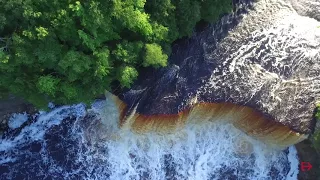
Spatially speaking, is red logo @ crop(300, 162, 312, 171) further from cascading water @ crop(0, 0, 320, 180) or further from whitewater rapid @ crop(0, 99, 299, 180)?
whitewater rapid @ crop(0, 99, 299, 180)

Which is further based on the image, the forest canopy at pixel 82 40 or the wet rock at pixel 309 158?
the wet rock at pixel 309 158

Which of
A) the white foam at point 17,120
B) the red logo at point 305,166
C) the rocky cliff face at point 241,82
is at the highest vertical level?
the rocky cliff face at point 241,82

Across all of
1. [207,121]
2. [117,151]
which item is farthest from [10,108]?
[207,121]

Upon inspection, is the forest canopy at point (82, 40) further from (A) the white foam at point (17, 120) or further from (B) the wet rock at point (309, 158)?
(B) the wet rock at point (309, 158)

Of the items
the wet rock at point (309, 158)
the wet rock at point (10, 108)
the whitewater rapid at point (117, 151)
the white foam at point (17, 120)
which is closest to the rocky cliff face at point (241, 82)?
the whitewater rapid at point (117, 151)

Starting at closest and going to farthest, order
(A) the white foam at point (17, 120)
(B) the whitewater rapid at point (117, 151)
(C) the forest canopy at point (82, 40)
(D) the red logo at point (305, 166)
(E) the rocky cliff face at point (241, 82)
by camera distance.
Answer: (C) the forest canopy at point (82, 40)
(E) the rocky cliff face at point (241, 82)
(B) the whitewater rapid at point (117, 151)
(A) the white foam at point (17, 120)
(D) the red logo at point (305, 166)

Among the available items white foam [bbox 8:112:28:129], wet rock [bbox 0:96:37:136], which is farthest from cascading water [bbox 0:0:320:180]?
wet rock [bbox 0:96:37:136]

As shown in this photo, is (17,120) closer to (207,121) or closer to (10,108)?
(10,108)
